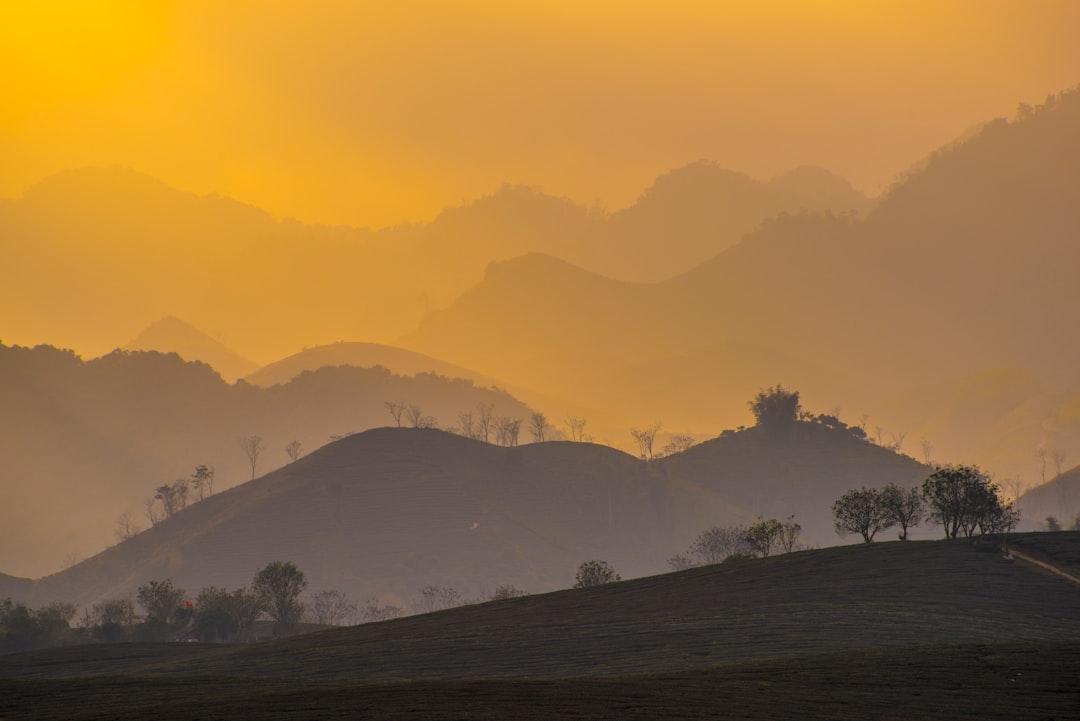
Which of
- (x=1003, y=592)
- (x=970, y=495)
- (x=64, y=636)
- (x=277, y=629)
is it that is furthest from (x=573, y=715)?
(x=64, y=636)

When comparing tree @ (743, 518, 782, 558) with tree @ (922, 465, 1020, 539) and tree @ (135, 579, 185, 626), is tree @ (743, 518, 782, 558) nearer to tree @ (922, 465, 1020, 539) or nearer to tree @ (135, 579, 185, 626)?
tree @ (922, 465, 1020, 539)

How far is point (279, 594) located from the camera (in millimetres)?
171625

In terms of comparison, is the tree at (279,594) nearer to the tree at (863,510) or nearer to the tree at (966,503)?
the tree at (863,510)

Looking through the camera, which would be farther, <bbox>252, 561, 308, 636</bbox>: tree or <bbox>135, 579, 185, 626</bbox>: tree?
<bbox>135, 579, 185, 626</bbox>: tree

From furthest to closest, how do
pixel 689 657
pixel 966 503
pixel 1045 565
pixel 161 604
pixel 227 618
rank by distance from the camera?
pixel 161 604 → pixel 227 618 → pixel 966 503 → pixel 1045 565 → pixel 689 657

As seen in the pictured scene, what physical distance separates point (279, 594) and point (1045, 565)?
107063 mm

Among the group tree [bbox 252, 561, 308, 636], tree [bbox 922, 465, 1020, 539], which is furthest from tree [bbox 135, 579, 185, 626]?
tree [bbox 922, 465, 1020, 539]

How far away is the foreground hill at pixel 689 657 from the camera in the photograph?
61.0 m

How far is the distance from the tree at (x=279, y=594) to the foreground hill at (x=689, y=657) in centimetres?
4188

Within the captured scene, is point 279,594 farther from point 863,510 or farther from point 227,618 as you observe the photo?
point 863,510

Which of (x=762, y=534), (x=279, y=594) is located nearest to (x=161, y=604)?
(x=279, y=594)

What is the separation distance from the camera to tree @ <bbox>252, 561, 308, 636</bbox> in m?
171

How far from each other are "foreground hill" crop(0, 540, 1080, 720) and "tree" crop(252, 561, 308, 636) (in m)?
41.9

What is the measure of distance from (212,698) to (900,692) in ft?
128
